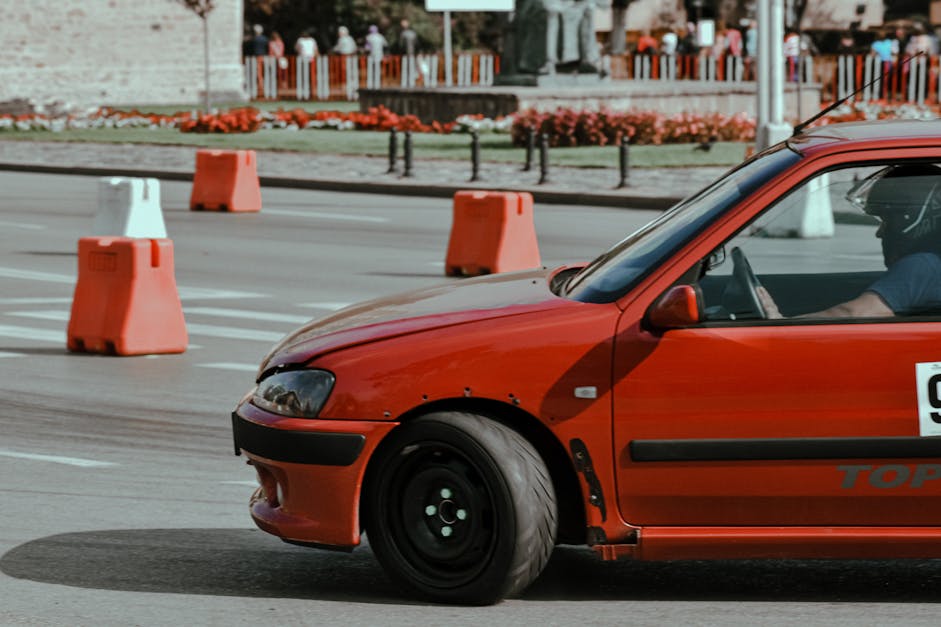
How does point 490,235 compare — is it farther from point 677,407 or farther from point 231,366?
point 677,407

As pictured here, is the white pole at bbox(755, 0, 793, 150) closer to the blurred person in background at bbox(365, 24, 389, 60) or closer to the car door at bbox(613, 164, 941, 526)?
the car door at bbox(613, 164, 941, 526)

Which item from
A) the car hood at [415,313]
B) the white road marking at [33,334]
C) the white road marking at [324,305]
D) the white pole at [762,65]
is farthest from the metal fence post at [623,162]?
the car hood at [415,313]

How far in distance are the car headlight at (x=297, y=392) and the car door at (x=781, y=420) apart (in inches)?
35.1

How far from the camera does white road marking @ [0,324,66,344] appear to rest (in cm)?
1276

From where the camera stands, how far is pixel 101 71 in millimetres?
55250

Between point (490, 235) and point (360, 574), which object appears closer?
point (360, 574)

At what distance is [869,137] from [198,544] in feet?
8.82

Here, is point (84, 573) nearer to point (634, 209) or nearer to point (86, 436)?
point (86, 436)

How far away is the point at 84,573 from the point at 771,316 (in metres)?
2.39

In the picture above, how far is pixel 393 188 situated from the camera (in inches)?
1063

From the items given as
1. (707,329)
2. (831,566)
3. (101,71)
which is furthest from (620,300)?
(101,71)

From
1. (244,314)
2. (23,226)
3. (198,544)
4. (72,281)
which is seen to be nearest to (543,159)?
(23,226)

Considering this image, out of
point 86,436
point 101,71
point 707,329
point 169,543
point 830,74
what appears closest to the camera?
point 707,329

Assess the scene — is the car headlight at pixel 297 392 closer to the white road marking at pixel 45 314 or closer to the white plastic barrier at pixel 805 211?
the white plastic barrier at pixel 805 211
